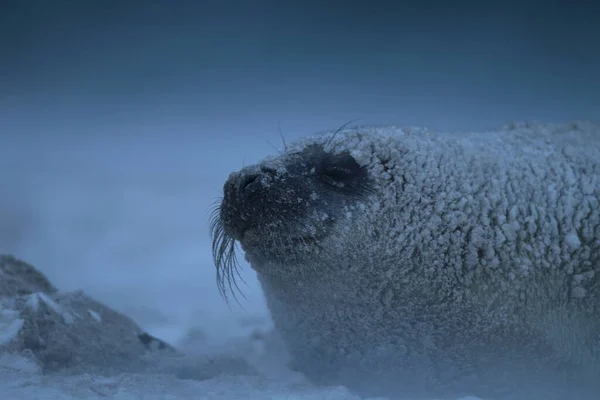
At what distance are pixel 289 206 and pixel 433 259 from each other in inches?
22.2

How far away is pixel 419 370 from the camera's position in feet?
7.56

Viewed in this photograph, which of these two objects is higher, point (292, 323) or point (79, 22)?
point (79, 22)

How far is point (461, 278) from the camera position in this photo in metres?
2.15

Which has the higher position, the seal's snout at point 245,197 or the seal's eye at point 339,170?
the seal's eye at point 339,170

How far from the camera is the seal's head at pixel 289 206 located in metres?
2.10

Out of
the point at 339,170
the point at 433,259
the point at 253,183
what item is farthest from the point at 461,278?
the point at 253,183

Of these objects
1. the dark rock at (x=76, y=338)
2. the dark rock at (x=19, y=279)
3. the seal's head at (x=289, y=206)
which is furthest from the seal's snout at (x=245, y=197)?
the dark rock at (x=19, y=279)

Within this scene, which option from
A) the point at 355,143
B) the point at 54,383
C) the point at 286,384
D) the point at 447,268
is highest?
the point at 355,143

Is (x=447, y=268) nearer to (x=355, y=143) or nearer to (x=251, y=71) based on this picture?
(x=355, y=143)

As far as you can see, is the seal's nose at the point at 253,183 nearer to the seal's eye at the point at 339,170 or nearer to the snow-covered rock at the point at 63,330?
the seal's eye at the point at 339,170

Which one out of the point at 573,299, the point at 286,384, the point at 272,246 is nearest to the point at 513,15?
the point at 573,299

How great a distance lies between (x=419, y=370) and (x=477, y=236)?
0.59m

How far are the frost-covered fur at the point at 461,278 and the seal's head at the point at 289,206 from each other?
4 cm

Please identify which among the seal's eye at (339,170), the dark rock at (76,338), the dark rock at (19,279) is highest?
the seal's eye at (339,170)
